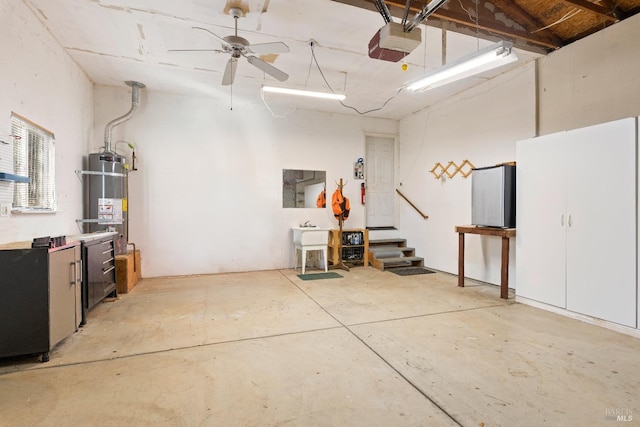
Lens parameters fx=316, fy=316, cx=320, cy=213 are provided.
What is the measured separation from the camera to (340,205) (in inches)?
240

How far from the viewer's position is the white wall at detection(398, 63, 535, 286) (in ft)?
14.8

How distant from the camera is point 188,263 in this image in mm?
5527

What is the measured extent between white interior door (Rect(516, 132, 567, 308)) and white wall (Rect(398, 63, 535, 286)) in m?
0.72

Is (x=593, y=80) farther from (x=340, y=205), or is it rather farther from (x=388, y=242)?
(x=388, y=242)

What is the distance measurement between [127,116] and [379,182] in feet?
15.9

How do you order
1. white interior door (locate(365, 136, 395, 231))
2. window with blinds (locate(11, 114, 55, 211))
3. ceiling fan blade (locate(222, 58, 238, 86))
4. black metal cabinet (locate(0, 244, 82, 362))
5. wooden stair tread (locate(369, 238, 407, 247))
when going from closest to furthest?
black metal cabinet (locate(0, 244, 82, 362)) < window with blinds (locate(11, 114, 55, 211)) < ceiling fan blade (locate(222, 58, 238, 86)) < wooden stair tread (locate(369, 238, 407, 247)) < white interior door (locate(365, 136, 395, 231))

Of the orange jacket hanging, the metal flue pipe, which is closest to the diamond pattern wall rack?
the orange jacket hanging

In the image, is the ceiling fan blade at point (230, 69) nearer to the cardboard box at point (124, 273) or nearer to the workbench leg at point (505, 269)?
the cardboard box at point (124, 273)

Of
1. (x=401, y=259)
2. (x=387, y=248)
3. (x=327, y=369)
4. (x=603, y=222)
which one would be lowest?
(x=327, y=369)

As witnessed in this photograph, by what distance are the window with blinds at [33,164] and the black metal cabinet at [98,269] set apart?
65 cm

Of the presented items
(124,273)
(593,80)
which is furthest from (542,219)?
(124,273)

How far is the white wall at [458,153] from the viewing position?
14.8 feet

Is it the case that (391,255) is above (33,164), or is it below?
below

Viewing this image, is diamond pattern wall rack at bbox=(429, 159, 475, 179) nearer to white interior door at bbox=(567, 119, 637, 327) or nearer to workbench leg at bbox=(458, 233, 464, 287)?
workbench leg at bbox=(458, 233, 464, 287)
